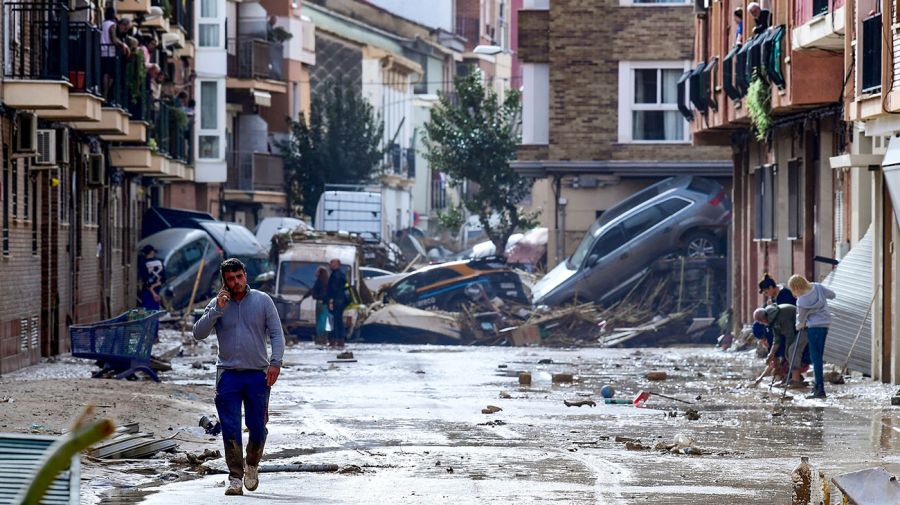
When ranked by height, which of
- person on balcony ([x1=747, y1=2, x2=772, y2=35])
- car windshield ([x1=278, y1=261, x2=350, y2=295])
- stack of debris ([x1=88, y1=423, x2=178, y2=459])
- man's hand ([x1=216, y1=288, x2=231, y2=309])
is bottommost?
stack of debris ([x1=88, y1=423, x2=178, y2=459])

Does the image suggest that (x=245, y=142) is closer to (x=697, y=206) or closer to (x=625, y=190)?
(x=625, y=190)

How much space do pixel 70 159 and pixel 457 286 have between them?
34.6 feet

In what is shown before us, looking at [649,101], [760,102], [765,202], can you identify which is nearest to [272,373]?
[760,102]

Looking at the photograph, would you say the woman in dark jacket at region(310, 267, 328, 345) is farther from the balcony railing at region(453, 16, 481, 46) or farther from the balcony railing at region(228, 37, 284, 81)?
the balcony railing at region(453, 16, 481, 46)

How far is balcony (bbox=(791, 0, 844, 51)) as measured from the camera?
24250 millimetres

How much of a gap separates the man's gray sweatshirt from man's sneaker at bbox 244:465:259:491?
692 millimetres

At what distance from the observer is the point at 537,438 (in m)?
15.9

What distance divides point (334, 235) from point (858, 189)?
1706cm

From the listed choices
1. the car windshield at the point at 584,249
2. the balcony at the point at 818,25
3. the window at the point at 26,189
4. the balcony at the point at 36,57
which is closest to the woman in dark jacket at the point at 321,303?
the car windshield at the point at 584,249

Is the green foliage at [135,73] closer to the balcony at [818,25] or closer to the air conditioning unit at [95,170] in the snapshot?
the air conditioning unit at [95,170]

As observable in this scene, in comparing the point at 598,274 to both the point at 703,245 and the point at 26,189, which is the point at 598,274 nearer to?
the point at 703,245

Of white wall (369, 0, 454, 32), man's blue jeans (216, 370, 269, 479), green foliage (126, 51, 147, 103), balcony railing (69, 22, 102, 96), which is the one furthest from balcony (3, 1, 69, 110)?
white wall (369, 0, 454, 32)

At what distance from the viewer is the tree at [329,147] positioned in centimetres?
7025

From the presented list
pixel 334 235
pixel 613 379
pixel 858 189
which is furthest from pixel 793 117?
pixel 334 235
